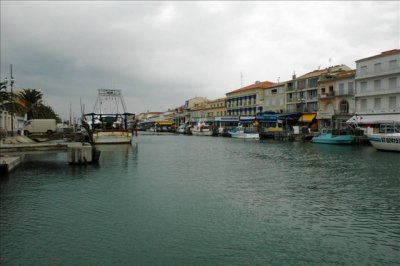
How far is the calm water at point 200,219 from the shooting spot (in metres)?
10.6

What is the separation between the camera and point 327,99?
239 ft

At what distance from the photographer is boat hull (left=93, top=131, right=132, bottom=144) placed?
5747 centimetres

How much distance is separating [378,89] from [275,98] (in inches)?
1366

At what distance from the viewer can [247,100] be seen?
4225 inches

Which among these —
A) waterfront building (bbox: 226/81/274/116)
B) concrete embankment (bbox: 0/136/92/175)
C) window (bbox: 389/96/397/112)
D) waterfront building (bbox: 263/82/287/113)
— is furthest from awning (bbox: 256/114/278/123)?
concrete embankment (bbox: 0/136/92/175)

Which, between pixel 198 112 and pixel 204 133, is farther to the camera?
pixel 198 112

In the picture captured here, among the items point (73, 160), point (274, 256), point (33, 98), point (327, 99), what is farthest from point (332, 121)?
point (274, 256)

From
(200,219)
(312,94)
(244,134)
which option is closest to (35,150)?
(200,219)

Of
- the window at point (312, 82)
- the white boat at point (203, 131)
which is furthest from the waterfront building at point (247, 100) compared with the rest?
the window at point (312, 82)

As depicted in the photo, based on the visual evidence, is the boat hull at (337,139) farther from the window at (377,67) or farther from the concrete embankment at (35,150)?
the concrete embankment at (35,150)

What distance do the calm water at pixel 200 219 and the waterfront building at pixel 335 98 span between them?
46455 mm

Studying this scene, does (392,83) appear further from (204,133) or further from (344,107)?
(204,133)

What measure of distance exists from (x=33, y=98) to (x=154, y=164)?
49969 millimetres

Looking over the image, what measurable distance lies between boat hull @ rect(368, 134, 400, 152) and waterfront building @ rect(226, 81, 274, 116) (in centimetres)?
5529
